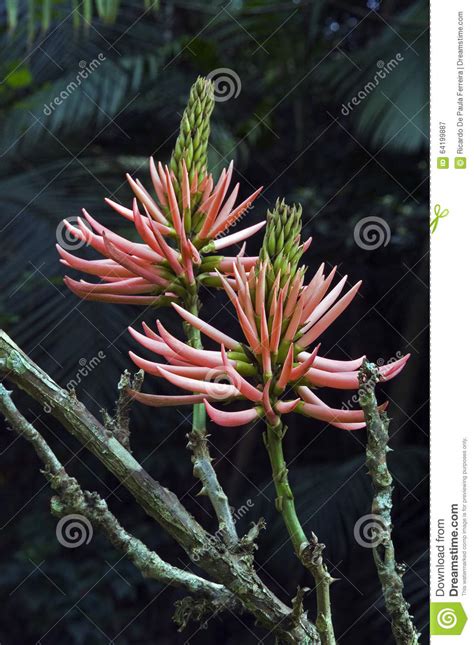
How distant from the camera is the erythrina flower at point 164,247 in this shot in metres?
0.36

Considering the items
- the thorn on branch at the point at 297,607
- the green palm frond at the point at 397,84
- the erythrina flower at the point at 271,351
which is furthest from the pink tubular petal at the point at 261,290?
the green palm frond at the point at 397,84

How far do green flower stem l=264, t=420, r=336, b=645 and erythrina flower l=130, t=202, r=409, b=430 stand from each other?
17 millimetres

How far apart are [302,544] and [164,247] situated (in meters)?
0.14

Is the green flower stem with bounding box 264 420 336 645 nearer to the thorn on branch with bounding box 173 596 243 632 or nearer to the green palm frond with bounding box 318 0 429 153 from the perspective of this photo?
the thorn on branch with bounding box 173 596 243 632

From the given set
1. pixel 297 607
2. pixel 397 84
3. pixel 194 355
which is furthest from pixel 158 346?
pixel 397 84

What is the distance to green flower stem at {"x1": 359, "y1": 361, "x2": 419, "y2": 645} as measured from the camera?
295 mm

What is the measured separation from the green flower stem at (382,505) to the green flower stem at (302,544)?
0.08 feet

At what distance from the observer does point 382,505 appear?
32 centimetres

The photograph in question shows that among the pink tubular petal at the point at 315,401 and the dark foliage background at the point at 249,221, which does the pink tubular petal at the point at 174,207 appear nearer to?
the pink tubular petal at the point at 315,401

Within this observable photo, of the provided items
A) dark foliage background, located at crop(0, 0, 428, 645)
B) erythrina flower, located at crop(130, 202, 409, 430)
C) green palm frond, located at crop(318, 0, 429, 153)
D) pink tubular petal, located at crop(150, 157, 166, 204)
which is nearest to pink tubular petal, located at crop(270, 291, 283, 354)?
erythrina flower, located at crop(130, 202, 409, 430)

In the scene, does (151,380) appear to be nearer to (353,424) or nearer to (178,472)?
(178,472)

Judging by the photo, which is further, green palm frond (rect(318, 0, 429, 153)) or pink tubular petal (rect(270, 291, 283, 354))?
green palm frond (rect(318, 0, 429, 153))

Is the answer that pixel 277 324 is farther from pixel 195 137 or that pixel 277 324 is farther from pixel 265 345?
pixel 195 137

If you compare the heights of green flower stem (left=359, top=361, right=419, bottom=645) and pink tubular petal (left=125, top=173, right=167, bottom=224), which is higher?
pink tubular petal (left=125, top=173, right=167, bottom=224)
